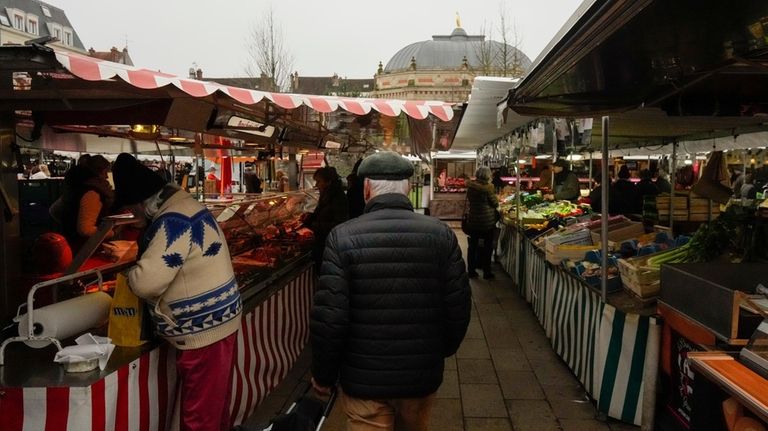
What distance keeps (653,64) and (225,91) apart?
2572mm

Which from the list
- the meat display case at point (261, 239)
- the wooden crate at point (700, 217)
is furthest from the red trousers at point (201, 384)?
the wooden crate at point (700, 217)

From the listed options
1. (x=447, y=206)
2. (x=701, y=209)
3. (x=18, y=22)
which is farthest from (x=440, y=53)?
(x=701, y=209)

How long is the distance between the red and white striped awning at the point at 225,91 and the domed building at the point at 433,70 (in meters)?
47.1

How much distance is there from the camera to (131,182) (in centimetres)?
293

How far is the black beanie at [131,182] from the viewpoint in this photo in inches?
114

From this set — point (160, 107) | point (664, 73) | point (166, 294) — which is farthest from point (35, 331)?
point (664, 73)

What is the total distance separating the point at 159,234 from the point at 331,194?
379 centimetres

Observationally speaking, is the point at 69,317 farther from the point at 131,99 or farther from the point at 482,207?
the point at 482,207

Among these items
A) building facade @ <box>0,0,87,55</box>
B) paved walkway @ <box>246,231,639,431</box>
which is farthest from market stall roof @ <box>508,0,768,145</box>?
building facade @ <box>0,0,87,55</box>

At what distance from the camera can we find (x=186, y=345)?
2877 millimetres

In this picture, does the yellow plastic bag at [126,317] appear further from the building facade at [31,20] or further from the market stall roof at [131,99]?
the building facade at [31,20]

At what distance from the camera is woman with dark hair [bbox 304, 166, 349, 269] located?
20.9ft

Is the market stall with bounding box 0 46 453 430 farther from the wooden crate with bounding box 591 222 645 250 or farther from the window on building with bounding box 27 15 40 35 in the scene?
the window on building with bounding box 27 15 40 35

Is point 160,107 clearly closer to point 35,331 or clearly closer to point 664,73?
point 35,331
